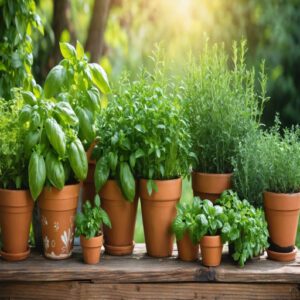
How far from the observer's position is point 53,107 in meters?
2.28

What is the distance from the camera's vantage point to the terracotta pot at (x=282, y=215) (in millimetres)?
2344

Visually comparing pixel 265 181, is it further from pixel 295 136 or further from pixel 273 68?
pixel 273 68

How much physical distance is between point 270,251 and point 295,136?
1.55 feet

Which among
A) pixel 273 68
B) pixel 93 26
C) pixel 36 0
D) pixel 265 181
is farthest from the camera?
pixel 273 68

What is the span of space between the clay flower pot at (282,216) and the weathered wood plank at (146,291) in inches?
7.3

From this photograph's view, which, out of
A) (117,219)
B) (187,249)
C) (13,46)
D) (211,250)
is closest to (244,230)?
(211,250)

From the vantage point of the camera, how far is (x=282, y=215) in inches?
93.0

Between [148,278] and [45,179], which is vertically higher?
[45,179]

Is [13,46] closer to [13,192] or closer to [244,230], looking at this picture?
[13,192]

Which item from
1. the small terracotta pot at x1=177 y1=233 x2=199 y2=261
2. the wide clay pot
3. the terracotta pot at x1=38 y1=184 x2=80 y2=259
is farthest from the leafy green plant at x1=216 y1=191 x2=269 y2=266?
the wide clay pot

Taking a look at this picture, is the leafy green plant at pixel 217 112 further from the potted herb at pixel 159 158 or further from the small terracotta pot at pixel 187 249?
the small terracotta pot at pixel 187 249

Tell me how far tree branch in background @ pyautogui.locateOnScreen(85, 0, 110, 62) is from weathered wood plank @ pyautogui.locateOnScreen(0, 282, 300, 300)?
217cm

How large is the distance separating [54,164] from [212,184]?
65 cm

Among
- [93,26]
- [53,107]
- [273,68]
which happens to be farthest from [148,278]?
[273,68]
